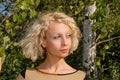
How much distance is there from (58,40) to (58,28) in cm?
9

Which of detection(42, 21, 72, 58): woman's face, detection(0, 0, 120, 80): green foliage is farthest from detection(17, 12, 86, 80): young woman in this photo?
detection(0, 0, 120, 80): green foliage

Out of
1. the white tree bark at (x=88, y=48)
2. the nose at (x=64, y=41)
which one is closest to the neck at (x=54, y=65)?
the nose at (x=64, y=41)

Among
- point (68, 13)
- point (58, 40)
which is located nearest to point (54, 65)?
point (58, 40)

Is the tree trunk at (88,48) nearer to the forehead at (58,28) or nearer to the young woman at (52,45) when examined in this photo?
the young woman at (52,45)

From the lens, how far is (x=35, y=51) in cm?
336

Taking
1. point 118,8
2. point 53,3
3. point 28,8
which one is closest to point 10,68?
point 53,3

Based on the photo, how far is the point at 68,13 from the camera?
6.49 metres

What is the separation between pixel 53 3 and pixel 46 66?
10.6 feet

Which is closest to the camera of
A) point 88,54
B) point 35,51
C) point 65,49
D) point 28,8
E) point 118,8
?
point 65,49

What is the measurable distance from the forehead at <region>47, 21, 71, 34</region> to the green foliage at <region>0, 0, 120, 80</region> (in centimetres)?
117

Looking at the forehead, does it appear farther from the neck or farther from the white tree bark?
the white tree bark

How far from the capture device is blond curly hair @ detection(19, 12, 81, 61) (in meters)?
3.29

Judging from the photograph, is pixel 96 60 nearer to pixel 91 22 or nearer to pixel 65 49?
pixel 91 22

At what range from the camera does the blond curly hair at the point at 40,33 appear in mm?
3295
